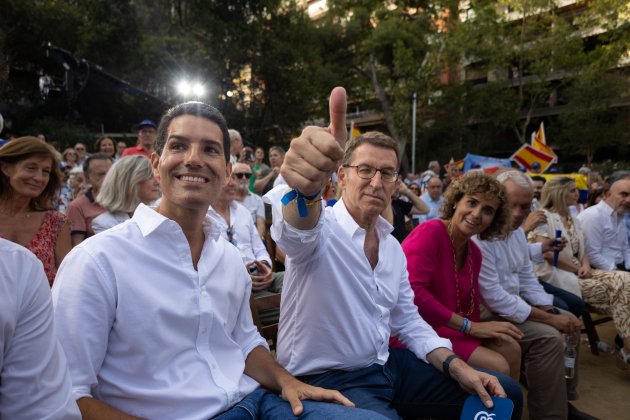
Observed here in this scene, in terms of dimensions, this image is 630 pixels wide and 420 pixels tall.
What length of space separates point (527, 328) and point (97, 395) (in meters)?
2.65

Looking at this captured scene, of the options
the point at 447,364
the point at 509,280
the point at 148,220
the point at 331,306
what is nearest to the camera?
the point at 148,220

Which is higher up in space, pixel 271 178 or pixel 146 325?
pixel 271 178

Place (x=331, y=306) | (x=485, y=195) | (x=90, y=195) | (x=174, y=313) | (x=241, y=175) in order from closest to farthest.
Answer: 1. (x=174, y=313)
2. (x=331, y=306)
3. (x=485, y=195)
4. (x=90, y=195)
5. (x=241, y=175)

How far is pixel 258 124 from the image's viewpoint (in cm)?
1995

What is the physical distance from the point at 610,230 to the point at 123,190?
4745 mm

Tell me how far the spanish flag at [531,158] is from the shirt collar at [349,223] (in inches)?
385

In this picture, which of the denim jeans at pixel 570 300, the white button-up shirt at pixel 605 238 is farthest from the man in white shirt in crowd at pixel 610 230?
the denim jeans at pixel 570 300

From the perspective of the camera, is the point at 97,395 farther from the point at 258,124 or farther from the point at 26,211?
the point at 258,124

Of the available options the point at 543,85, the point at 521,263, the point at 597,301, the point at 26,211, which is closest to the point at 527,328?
the point at 521,263

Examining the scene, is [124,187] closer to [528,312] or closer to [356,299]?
[356,299]

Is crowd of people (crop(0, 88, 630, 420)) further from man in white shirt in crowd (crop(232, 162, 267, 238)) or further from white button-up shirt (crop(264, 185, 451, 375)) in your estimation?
man in white shirt in crowd (crop(232, 162, 267, 238))

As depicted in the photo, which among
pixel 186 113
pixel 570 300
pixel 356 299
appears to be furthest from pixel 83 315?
pixel 570 300

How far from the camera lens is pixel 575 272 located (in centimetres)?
433

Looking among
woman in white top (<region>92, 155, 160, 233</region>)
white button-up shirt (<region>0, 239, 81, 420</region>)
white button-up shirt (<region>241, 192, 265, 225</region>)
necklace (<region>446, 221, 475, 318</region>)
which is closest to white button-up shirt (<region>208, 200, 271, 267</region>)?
woman in white top (<region>92, 155, 160, 233</region>)
